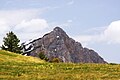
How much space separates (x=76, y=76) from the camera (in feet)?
103

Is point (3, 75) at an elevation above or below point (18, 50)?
below

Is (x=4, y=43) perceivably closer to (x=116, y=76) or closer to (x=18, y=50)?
(x=18, y=50)

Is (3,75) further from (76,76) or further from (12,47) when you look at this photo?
(12,47)

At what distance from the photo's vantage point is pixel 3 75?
108ft

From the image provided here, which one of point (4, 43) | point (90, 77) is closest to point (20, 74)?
point (90, 77)

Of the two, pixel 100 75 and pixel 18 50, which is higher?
pixel 18 50

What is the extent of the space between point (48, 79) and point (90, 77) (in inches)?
144

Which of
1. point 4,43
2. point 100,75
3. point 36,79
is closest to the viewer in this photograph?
point 36,79

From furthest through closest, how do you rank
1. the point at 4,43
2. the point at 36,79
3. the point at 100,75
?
the point at 4,43 < the point at 100,75 < the point at 36,79

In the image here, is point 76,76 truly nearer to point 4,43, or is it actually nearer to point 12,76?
point 12,76

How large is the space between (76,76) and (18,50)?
94.4 metres

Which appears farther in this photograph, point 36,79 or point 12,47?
point 12,47

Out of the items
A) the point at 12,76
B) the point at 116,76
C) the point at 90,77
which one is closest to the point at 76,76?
the point at 90,77

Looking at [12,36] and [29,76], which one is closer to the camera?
[29,76]
